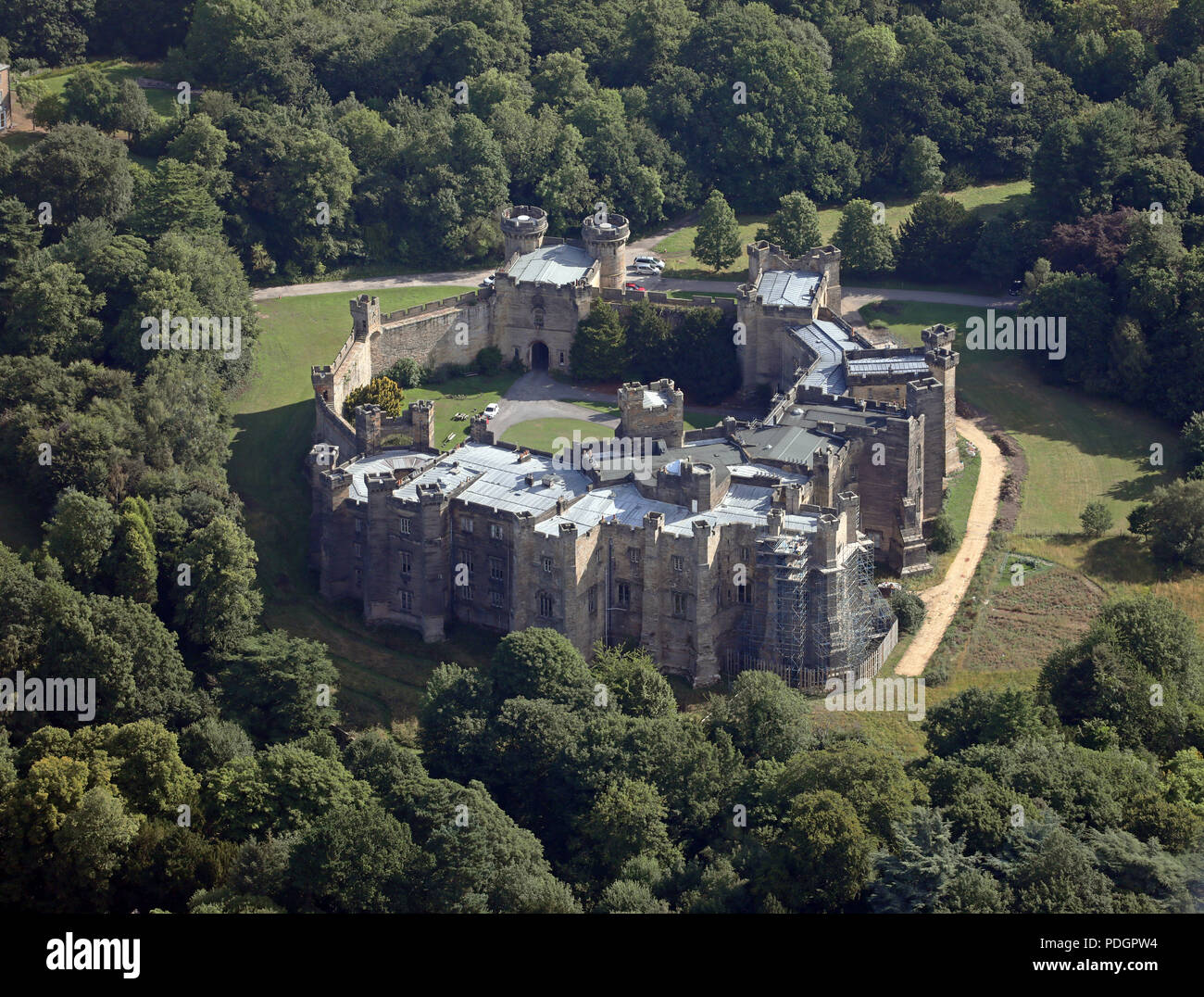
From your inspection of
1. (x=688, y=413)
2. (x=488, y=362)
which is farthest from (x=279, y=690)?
(x=688, y=413)

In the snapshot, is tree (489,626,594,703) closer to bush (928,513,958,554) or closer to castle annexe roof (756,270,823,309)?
bush (928,513,958,554)

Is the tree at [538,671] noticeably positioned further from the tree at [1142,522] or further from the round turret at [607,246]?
the round turret at [607,246]

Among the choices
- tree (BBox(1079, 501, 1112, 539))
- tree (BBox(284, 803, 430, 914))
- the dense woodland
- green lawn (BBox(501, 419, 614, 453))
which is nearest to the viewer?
the dense woodland

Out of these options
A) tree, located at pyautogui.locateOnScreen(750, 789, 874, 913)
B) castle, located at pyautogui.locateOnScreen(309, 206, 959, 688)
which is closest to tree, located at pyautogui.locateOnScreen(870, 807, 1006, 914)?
tree, located at pyautogui.locateOnScreen(750, 789, 874, 913)

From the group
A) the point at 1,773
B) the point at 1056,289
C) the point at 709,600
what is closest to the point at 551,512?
the point at 709,600

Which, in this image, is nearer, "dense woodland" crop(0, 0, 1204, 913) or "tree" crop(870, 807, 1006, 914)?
"tree" crop(870, 807, 1006, 914)

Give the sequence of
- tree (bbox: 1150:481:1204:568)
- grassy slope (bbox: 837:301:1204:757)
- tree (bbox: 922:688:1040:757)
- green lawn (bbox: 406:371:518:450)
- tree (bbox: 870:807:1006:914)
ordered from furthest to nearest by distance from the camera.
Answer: green lawn (bbox: 406:371:518:450), tree (bbox: 1150:481:1204:568), grassy slope (bbox: 837:301:1204:757), tree (bbox: 922:688:1040:757), tree (bbox: 870:807:1006:914)
